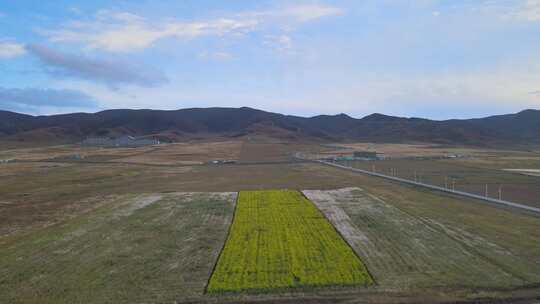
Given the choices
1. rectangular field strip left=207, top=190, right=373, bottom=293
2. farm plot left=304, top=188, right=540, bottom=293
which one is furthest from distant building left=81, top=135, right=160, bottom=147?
farm plot left=304, top=188, right=540, bottom=293

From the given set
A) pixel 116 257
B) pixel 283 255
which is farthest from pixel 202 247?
pixel 283 255

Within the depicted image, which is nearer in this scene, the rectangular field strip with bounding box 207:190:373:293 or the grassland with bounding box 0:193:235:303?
the grassland with bounding box 0:193:235:303

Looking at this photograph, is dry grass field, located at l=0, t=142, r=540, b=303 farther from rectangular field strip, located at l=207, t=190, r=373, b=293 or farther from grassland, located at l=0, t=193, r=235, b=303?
rectangular field strip, located at l=207, t=190, r=373, b=293

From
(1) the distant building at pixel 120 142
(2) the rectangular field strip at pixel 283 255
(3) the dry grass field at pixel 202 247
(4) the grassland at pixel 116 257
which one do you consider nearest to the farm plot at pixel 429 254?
(3) the dry grass field at pixel 202 247

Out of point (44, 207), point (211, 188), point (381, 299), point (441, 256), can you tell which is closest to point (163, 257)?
point (381, 299)

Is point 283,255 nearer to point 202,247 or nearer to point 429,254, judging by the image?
point 202,247

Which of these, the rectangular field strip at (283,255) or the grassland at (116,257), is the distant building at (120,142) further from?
the rectangular field strip at (283,255)

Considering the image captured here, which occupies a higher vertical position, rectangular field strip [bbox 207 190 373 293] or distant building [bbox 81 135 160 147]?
distant building [bbox 81 135 160 147]
